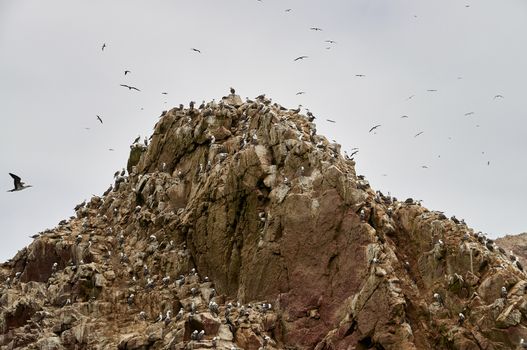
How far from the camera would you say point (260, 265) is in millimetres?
61781

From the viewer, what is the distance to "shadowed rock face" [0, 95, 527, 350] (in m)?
55.8

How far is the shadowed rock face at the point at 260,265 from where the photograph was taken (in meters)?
55.8

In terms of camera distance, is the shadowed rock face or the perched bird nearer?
the perched bird

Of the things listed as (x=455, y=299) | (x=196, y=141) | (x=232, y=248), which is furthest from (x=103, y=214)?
(x=455, y=299)

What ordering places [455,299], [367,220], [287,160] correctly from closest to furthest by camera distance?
[455,299], [367,220], [287,160]

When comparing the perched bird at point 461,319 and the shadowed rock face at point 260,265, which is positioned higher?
the shadowed rock face at point 260,265

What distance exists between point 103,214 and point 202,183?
10952 millimetres

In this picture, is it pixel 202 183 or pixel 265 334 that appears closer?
pixel 265 334

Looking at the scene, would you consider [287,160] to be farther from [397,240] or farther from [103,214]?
[103,214]

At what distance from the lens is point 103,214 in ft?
244

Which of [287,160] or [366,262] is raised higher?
[287,160]

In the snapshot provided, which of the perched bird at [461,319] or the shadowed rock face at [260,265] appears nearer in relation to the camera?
the perched bird at [461,319]

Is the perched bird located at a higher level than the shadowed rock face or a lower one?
lower

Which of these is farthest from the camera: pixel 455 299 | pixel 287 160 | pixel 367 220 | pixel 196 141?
pixel 196 141
